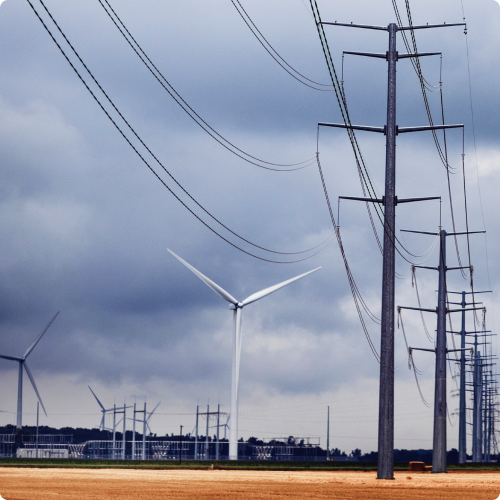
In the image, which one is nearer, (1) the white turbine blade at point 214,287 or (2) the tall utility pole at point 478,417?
(1) the white turbine blade at point 214,287

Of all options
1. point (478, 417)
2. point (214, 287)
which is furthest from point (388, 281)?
point (478, 417)

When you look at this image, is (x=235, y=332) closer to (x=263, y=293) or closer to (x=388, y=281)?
(x=263, y=293)

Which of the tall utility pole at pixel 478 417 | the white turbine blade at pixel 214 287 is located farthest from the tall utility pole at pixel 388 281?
the tall utility pole at pixel 478 417

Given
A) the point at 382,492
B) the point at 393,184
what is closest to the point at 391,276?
the point at 393,184

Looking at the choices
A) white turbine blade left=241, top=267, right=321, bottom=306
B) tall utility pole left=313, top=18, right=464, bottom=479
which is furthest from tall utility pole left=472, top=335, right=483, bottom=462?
tall utility pole left=313, top=18, right=464, bottom=479

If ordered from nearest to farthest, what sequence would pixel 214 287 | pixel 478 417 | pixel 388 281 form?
pixel 388 281
pixel 214 287
pixel 478 417

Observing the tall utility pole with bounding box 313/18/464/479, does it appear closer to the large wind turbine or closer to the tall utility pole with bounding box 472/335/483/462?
the large wind turbine

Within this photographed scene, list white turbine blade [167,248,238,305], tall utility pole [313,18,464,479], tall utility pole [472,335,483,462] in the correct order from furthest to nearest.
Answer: tall utility pole [472,335,483,462], white turbine blade [167,248,238,305], tall utility pole [313,18,464,479]

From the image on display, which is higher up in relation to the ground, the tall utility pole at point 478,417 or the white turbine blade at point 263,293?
the white turbine blade at point 263,293

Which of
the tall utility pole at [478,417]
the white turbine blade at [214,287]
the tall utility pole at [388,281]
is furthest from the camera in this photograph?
the tall utility pole at [478,417]

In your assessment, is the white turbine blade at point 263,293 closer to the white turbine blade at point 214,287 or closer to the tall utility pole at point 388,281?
the white turbine blade at point 214,287

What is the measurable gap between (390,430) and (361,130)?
47.1 feet

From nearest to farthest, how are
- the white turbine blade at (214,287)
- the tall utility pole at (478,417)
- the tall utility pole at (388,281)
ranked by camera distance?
the tall utility pole at (388,281) < the white turbine blade at (214,287) < the tall utility pole at (478,417)

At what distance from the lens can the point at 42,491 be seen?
27328 mm
